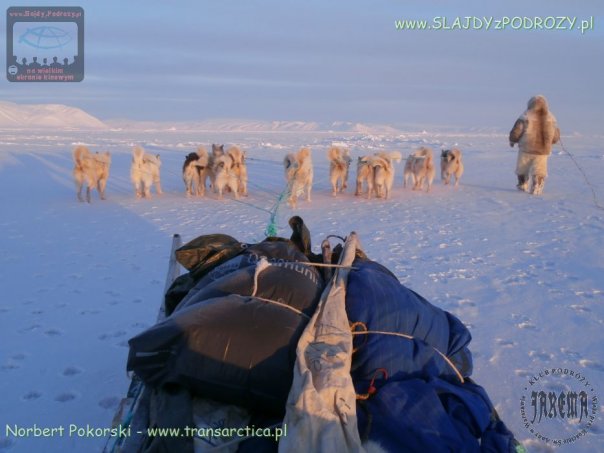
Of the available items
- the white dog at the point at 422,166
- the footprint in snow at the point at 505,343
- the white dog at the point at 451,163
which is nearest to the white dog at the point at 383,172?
the white dog at the point at 422,166

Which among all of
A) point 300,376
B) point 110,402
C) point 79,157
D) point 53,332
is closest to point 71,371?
point 110,402

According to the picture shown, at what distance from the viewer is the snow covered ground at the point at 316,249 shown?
3.37 m

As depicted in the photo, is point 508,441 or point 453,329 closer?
point 508,441

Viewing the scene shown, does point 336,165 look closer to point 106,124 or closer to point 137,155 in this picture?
point 137,155

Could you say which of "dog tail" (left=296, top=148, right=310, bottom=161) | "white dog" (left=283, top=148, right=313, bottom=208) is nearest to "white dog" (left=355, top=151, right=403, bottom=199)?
"white dog" (left=283, top=148, right=313, bottom=208)

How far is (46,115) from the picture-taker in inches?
3713

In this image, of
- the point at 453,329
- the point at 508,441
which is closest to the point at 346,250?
the point at 453,329

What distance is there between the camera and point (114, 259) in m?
6.46

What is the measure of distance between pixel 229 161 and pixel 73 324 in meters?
7.21

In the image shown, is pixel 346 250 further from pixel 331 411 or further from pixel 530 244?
pixel 530 244
